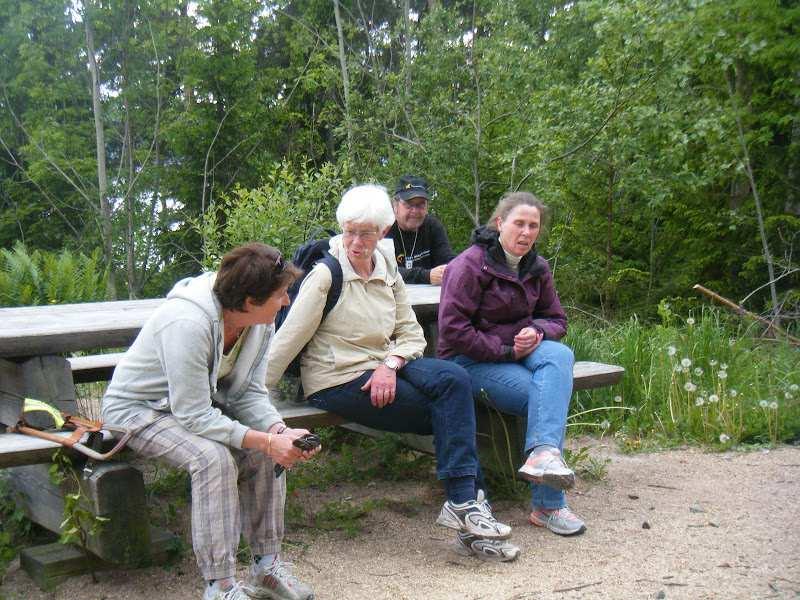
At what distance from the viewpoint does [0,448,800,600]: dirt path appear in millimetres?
3270

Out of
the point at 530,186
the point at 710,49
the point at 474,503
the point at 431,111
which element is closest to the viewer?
the point at 474,503

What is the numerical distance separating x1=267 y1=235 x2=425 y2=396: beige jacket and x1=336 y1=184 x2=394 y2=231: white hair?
18 cm

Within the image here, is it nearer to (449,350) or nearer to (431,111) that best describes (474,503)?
(449,350)

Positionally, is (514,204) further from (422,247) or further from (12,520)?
(12,520)

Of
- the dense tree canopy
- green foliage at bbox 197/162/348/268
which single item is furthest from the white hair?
the dense tree canopy

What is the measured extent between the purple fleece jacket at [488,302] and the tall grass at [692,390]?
4.87 feet

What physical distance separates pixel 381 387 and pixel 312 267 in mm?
580

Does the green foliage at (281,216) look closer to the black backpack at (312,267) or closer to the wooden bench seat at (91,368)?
the wooden bench seat at (91,368)

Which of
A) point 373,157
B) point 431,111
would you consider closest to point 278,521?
point 431,111

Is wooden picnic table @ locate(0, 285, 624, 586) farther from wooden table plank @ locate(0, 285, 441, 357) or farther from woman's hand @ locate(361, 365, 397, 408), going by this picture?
woman's hand @ locate(361, 365, 397, 408)

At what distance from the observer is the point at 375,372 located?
370 cm

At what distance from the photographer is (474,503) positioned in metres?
3.60

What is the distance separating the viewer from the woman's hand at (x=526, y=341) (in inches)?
159

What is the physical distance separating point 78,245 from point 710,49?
10758 millimetres
